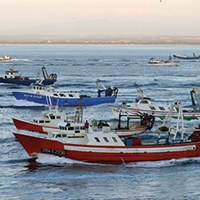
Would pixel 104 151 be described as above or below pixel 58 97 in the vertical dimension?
above

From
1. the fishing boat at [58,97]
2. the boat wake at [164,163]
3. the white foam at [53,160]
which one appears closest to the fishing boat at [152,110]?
the fishing boat at [58,97]

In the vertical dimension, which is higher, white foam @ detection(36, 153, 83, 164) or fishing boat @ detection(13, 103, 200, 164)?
fishing boat @ detection(13, 103, 200, 164)

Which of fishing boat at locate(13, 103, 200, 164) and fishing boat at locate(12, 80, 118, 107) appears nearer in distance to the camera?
fishing boat at locate(13, 103, 200, 164)

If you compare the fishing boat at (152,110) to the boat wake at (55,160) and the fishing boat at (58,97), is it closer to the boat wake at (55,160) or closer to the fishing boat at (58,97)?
the fishing boat at (58,97)

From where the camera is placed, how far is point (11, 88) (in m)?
155

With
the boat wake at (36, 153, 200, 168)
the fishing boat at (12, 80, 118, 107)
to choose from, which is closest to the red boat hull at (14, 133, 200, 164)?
the boat wake at (36, 153, 200, 168)

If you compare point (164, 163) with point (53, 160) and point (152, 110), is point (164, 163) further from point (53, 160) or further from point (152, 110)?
point (152, 110)

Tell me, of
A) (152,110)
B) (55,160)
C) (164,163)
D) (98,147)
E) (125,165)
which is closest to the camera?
(98,147)

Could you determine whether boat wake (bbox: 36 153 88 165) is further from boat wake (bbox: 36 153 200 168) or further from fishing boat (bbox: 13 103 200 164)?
fishing boat (bbox: 13 103 200 164)

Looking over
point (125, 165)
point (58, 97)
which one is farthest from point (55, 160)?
point (58, 97)

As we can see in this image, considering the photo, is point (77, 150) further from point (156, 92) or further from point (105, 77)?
A: point (105, 77)

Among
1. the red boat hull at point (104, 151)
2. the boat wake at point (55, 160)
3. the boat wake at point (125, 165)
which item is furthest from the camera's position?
the boat wake at point (55, 160)

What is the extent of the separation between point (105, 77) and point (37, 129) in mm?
114737

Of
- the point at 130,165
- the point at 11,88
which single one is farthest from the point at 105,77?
the point at 130,165
